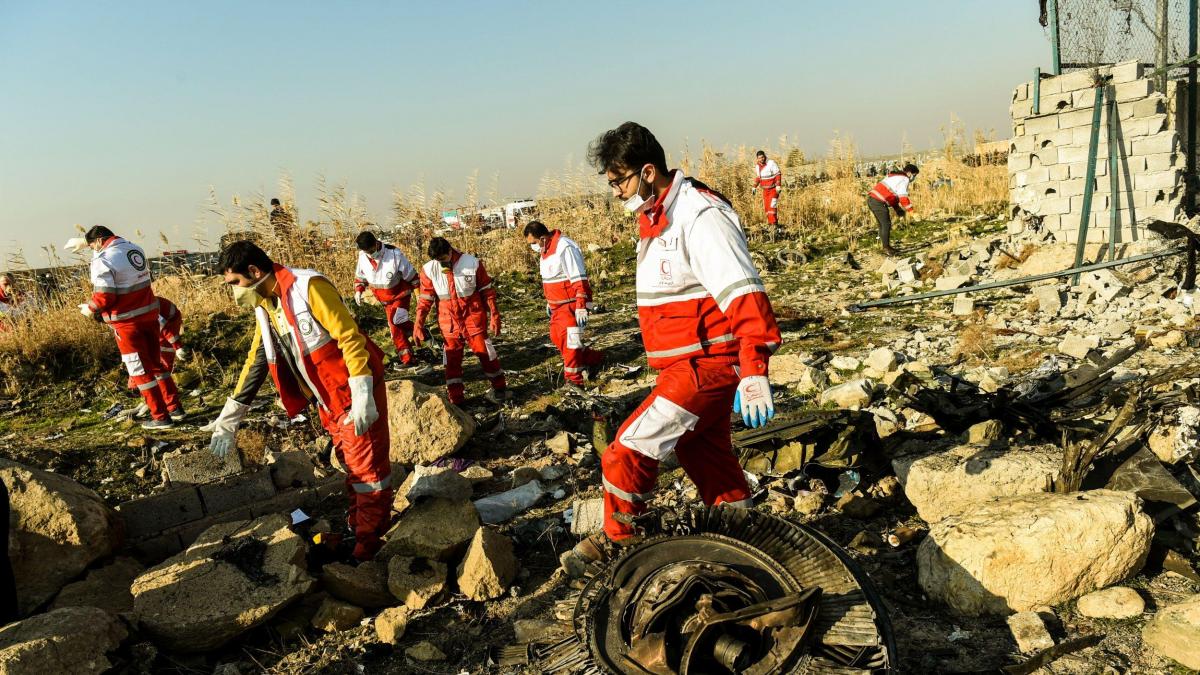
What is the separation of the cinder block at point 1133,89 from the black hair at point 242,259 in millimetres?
9041

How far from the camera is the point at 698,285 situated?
9.51 feet

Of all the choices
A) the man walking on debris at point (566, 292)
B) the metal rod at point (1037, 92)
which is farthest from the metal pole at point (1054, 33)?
the man walking on debris at point (566, 292)

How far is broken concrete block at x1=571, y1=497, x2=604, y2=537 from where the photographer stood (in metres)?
4.12

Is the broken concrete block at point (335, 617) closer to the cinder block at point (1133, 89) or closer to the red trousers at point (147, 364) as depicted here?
the red trousers at point (147, 364)

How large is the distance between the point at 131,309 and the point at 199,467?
3451 mm

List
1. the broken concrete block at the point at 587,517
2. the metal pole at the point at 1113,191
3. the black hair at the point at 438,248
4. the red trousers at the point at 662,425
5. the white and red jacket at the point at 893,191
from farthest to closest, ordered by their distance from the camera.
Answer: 1. the white and red jacket at the point at 893,191
2. the metal pole at the point at 1113,191
3. the black hair at the point at 438,248
4. the broken concrete block at the point at 587,517
5. the red trousers at the point at 662,425

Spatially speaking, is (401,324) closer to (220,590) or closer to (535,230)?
(535,230)

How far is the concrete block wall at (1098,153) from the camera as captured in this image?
818 cm

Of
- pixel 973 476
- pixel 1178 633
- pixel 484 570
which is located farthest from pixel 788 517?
pixel 1178 633

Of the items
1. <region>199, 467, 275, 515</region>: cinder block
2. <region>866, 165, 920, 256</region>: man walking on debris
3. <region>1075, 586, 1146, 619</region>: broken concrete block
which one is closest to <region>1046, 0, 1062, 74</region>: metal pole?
<region>866, 165, 920, 256</region>: man walking on debris

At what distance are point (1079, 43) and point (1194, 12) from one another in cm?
106

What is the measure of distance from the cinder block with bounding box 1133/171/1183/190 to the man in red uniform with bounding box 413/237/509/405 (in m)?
7.37

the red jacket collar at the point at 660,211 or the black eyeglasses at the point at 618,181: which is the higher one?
the black eyeglasses at the point at 618,181

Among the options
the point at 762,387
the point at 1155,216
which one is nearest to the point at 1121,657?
the point at 762,387
